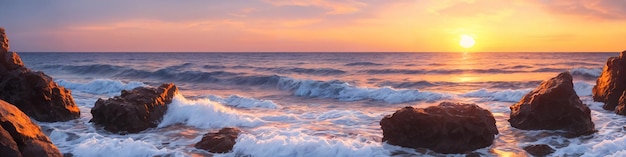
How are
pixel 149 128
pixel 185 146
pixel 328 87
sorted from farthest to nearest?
pixel 328 87 → pixel 149 128 → pixel 185 146

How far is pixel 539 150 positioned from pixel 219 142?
21.4 ft

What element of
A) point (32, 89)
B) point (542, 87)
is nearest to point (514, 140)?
point (542, 87)

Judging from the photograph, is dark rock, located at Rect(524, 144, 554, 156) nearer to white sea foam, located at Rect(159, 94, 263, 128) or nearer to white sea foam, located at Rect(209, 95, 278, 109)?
white sea foam, located at Rect(159, 94, 263, 128)

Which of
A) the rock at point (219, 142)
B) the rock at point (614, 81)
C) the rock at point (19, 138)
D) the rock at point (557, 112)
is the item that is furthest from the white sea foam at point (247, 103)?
the rock at point (19, 138)

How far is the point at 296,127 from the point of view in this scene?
12258 millimetres

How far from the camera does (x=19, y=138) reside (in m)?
5.77

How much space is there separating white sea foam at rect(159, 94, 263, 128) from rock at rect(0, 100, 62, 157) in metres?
6.21

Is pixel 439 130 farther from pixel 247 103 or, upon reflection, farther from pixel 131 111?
pixel 247 103

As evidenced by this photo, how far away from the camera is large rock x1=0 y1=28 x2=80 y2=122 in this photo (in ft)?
41.4

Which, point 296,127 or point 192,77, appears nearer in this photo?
point 296,127

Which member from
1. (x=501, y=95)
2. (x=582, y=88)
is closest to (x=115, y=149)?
(x=501, y=95)

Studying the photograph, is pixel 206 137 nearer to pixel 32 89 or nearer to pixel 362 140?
pixel 362 140

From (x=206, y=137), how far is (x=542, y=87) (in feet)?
28.5

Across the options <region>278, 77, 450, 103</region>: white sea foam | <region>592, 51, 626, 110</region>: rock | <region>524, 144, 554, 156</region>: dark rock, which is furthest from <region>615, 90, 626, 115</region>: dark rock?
<region>278, 77, 450, 103</region>: white sea foam
